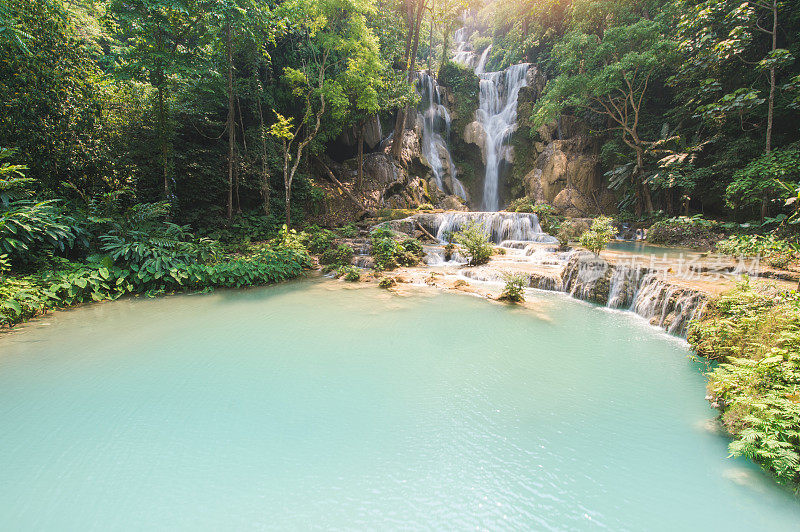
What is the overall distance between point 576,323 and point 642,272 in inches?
89.7

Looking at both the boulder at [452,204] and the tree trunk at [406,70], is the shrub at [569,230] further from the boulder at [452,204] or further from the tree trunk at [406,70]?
the tree trunk at [406,70]

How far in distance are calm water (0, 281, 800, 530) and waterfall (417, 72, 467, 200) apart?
16303 mm

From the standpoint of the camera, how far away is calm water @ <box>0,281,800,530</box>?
80.0 inches

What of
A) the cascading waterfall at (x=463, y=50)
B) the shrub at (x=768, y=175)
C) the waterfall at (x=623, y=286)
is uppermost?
the cascading waterfall at (x=463, y=50)

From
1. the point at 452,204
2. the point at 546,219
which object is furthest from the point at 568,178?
the point at 452,204

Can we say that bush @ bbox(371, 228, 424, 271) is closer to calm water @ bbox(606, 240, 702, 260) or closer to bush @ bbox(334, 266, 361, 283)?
bush @ bbox(334, 266, 361, 283)

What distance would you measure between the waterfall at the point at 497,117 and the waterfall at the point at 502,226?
698 cm

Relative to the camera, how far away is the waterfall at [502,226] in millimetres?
13039

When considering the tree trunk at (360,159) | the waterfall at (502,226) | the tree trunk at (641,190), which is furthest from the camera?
the tree trunk at (360,159)

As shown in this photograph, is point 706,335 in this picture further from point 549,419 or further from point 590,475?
point 590,475

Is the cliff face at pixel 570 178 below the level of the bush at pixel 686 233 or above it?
above

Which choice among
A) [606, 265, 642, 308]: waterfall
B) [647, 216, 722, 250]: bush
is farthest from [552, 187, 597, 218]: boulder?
[606, 265, 642, 308]: waterfall

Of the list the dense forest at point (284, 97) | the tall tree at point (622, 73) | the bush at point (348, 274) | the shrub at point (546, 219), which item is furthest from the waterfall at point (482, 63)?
the bush at point (348, 274)

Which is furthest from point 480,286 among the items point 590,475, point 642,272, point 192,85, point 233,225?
point 192,85
